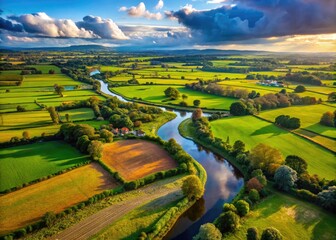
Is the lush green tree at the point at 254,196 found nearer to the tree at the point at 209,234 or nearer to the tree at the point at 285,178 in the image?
the tree at the point at 285,178

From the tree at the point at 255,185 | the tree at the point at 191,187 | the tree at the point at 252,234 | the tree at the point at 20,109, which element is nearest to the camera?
the tree at the point at 252,234

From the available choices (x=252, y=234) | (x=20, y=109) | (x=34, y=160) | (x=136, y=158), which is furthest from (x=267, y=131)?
(x=20, y=109)

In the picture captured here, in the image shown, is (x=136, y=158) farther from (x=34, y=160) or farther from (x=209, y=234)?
(x=209, y=234)

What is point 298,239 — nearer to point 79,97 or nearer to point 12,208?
point 12,208

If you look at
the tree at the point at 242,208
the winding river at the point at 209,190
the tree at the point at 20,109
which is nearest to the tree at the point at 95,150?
the winding river at the point at 209,190

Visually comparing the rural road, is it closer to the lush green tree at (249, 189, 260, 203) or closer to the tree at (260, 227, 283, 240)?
the lush green tree at (249, 189, 260, 203)
